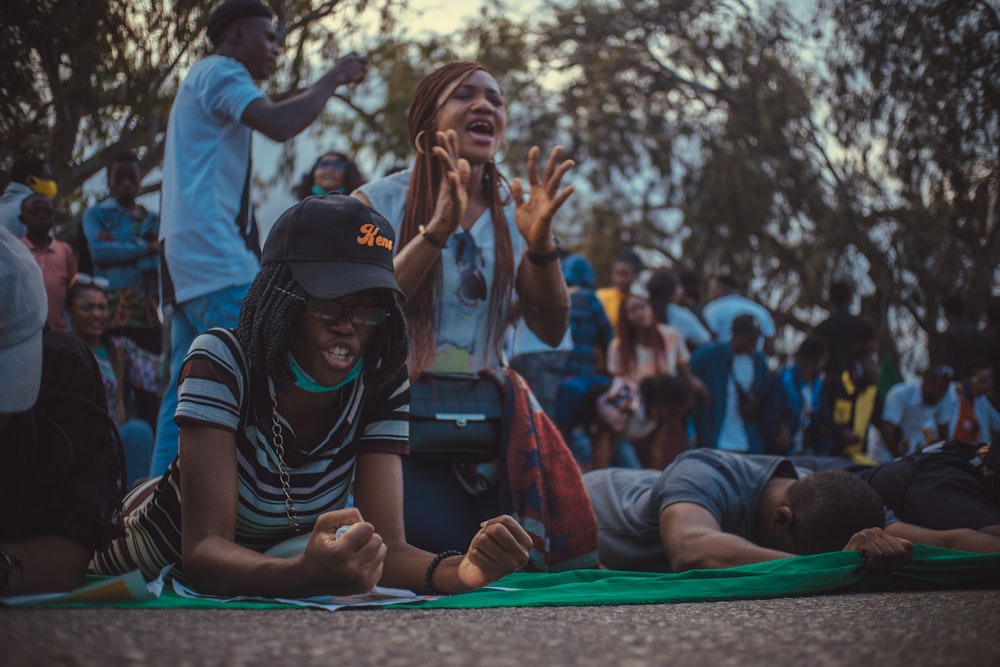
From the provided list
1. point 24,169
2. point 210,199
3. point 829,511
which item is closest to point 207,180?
point 210,199

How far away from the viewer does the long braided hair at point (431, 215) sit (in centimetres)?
412

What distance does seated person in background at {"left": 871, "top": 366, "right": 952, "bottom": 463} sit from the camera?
826 cm

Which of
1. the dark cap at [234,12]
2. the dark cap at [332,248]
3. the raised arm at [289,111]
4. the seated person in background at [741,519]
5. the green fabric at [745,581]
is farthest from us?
the dark cap at [234,12]

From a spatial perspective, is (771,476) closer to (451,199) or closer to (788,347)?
(451,199)

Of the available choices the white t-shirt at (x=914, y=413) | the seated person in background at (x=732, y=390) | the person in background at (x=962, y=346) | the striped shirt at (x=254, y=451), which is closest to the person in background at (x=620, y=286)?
the seated person in background at (x=732, y=390)

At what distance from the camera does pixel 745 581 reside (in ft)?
11.1

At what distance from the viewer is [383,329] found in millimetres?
3105

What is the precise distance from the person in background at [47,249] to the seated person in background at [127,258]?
0.23 m

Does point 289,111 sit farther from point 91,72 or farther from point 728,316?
point 728,316

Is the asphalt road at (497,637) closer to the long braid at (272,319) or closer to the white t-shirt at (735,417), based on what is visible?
the long braid at (272,319)

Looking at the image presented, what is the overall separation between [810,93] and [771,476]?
1381 centimetres

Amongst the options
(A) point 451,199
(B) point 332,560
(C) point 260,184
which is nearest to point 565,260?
(A) point 451,199

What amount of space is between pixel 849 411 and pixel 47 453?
784cm

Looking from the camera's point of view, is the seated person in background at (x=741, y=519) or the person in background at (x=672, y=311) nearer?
the seated person in background at (x=741, y=519)
